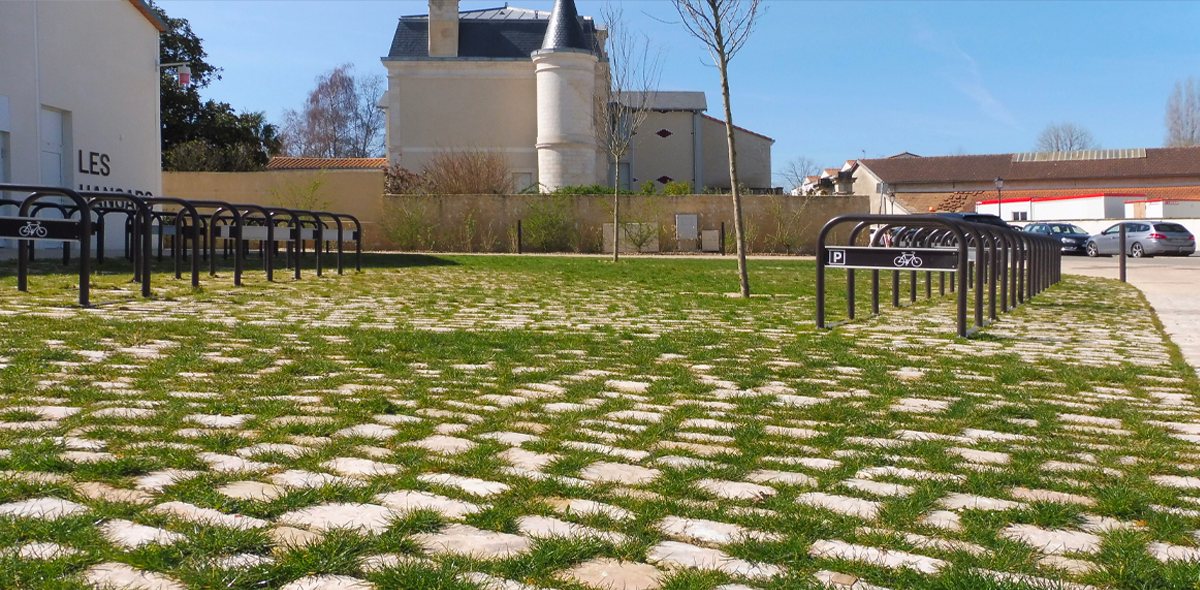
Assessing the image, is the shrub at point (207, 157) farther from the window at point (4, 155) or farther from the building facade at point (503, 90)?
the window at point (4, 155)

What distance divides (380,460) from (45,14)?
21302mm

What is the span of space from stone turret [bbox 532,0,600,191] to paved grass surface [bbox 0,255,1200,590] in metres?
39.1

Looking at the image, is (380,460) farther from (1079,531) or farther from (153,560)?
(1079,531)

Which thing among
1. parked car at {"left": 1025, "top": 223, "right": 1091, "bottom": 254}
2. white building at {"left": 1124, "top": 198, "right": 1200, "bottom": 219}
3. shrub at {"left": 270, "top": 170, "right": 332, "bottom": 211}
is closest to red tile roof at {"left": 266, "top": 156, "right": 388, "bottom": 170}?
shrub at {"left": 270, "top": 170, "right": 332, "bottom": 211}

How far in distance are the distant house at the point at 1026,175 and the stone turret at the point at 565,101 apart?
110 ft

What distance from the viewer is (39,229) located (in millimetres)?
8914

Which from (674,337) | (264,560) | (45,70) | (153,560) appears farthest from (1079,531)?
(45,70)

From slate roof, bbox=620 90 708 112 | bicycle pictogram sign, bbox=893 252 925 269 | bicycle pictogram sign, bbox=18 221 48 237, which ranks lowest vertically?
bicycle pictogram sign, bbox=893 252 925 269

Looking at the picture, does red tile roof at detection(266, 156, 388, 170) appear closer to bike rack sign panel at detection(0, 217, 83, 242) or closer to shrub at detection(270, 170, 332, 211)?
shrub at detection(270, 170, 332, 211)

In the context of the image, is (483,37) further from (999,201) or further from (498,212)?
(999,201)

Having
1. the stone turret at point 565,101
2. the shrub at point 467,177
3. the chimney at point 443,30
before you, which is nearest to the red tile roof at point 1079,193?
the stone turret at point 565,101

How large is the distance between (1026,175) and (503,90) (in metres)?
46.9

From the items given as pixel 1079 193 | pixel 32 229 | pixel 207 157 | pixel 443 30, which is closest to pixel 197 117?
pixel 207 157

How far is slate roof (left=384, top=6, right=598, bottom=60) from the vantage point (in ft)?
160
